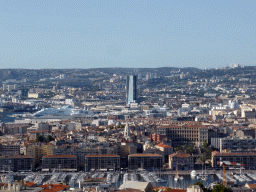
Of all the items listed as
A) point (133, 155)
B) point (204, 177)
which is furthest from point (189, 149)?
point (204, 177)

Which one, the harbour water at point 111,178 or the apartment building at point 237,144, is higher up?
the apartment building at point 237,144

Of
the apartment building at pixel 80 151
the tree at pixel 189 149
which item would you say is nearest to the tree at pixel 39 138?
the apartment building at pixel 80 151

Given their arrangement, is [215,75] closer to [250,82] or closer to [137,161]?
[250,82]

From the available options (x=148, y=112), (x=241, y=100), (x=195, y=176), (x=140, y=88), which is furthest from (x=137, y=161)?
(x=140, y=88)

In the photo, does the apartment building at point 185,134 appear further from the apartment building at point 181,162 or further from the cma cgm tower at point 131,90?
the cma cgm tower at point 131,90

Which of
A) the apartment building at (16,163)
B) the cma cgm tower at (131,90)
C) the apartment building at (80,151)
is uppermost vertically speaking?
the apartment building at (80,151)

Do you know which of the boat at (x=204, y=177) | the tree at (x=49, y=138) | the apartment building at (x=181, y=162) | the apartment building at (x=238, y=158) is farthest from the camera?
the tree at (x=49, y=138)

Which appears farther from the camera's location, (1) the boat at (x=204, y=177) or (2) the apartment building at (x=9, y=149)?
(2) the apartment building at (x=9, y=149)

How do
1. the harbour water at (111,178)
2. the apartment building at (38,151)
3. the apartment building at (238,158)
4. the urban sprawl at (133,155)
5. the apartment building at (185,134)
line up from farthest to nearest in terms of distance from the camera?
1. the apartment building at (185,134)
2. the apartment building at (38,151)
3. the apartment building at (238,158)
4. the harbour water at (111,178)
5. the urban sprawl at (133,155)
